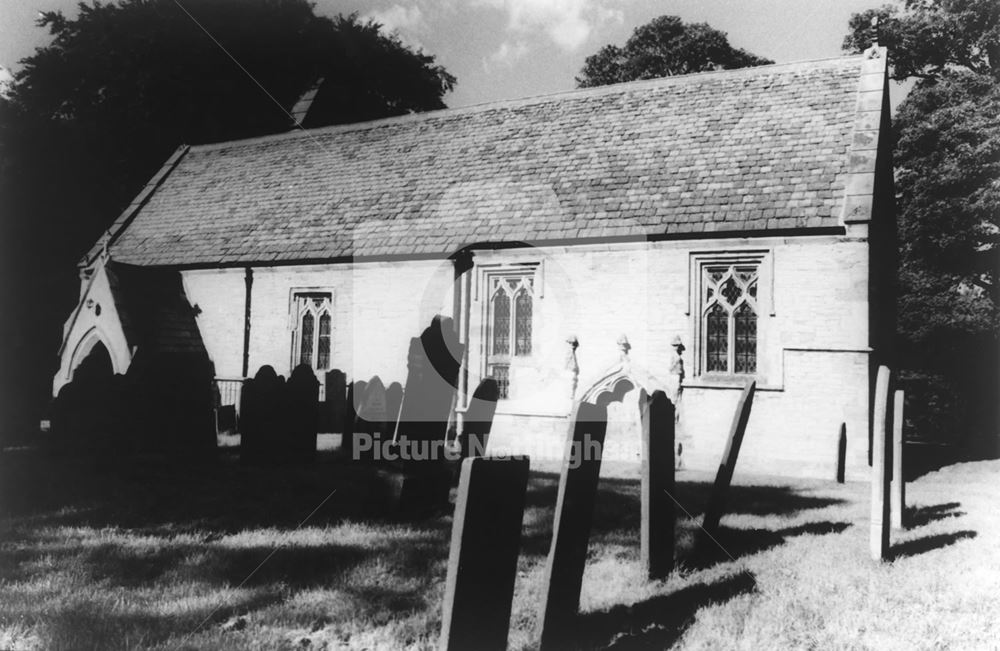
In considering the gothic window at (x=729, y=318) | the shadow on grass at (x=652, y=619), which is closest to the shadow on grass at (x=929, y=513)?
the shadow on grass at (x=652, y=619)

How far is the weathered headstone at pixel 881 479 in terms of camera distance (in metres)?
5.89

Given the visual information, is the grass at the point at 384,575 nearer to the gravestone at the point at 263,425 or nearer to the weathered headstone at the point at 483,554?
the weathered headstone at the point at 483,554

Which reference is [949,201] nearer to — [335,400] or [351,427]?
[351,427]

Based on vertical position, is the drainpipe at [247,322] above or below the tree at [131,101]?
below

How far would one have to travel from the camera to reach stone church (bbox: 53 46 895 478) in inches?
473

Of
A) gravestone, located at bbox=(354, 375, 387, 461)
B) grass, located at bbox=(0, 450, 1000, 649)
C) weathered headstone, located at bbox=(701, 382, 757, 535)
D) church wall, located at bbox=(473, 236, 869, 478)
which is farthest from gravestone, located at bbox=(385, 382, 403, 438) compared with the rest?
church wall, located at bbox=(473, 236, 869, 478)

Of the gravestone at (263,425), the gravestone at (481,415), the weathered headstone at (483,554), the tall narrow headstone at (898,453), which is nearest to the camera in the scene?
the weathered headstone at (483,554)

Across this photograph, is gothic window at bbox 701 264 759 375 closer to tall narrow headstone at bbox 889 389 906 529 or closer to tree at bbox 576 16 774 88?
tall narrow headstone at bbox 889 389 906 529

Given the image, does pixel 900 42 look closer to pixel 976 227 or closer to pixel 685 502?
pixel 976 227

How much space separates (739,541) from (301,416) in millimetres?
6503

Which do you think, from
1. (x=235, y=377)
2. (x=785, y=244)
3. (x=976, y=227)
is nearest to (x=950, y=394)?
(x=976, y=227)

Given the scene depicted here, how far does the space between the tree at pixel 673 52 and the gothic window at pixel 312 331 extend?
11.0 meters

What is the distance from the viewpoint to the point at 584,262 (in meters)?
13.5

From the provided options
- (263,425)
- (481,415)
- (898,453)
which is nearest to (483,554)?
(481,415)
